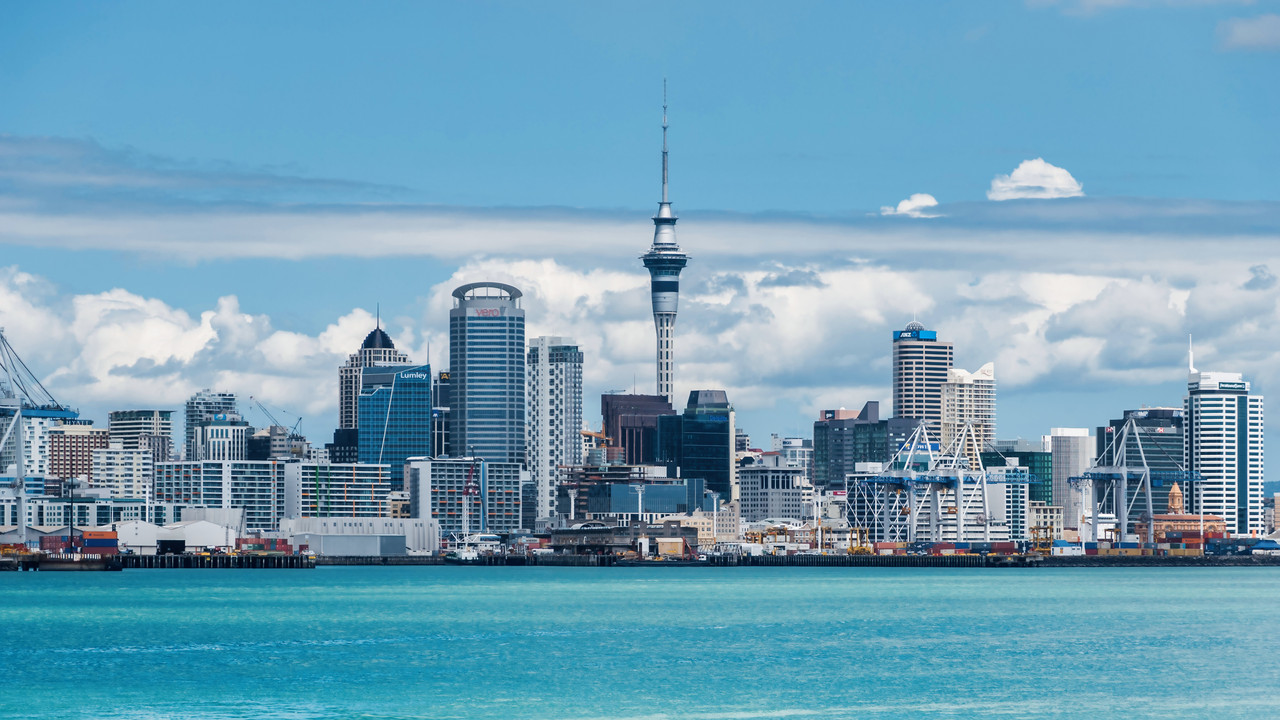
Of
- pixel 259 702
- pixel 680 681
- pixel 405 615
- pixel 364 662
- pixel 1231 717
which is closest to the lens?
pixel 1231 717

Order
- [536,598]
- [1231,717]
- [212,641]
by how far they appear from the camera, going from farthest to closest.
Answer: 1. [536,598]
2. [212,641]
3. [1231,717]

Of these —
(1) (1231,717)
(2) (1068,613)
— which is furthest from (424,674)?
(2) (1068,613)

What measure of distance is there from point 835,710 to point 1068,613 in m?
51.5

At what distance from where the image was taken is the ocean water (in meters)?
57.8

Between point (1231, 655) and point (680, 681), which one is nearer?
point (680, 681)

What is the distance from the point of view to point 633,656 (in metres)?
73.2

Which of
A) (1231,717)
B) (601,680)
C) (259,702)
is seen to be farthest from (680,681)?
(1231,717)

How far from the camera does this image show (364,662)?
7112 centimetres

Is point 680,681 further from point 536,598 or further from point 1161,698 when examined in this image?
point 536,598

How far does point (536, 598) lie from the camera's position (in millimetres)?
126562

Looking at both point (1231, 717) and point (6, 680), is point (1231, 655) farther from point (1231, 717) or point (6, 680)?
point (6, 680)

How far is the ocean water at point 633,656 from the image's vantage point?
189ft

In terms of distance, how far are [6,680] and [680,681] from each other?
21220 millimetres

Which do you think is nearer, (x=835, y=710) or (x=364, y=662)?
(x=835, y=710)
